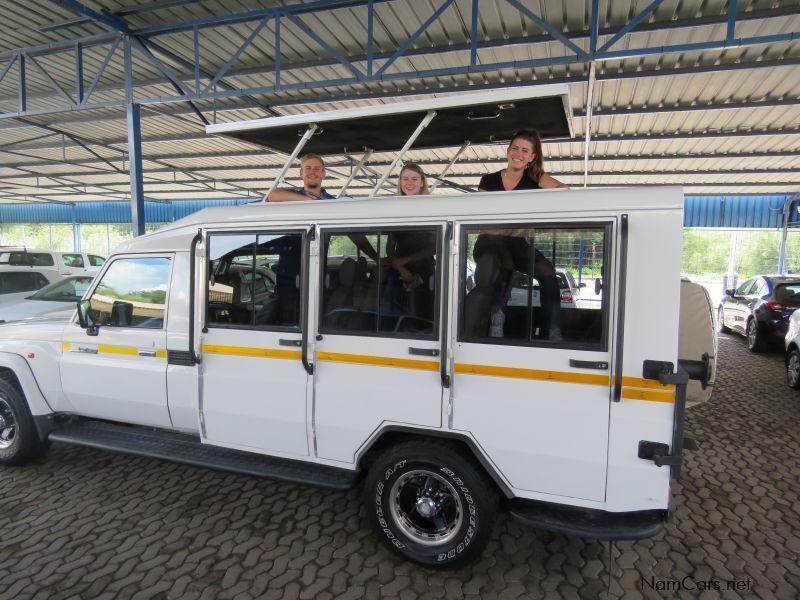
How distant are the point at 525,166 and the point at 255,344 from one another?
233 cm

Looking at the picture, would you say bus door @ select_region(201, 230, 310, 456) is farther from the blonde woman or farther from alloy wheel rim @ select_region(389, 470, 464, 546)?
alloy wheel rim @ select_region(389, 470, 464, 546)

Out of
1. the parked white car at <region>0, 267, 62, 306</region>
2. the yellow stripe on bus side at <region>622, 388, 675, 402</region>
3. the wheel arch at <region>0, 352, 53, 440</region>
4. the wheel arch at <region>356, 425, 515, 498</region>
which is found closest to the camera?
the yellow stripe on bus side at <region>622, 388, 675, 402</region>

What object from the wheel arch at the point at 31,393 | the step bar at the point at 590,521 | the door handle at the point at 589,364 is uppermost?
the door handle at the point at 589,364

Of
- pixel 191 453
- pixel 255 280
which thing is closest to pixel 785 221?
pixel 255 280

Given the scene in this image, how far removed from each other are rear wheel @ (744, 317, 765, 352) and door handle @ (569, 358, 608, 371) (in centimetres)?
893

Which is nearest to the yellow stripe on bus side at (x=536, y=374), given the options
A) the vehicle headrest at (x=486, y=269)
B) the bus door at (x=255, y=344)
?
the vehicle headrest at (x=486, y=269)

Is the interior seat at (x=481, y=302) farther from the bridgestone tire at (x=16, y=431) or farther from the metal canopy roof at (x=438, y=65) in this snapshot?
the bridgestone tire at (x=16, y=431)

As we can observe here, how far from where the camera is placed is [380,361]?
2822 millimetres

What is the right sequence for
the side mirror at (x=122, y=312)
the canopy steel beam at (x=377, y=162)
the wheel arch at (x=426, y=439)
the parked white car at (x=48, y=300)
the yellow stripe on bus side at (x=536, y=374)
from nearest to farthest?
1. the yellow stripe on bus side at (x=536, y=374)
2. the wheel arch at (x=426, y=439)
3. the side mirror at (x=122, y=312)
4. the parked white car at (x=48, y=300)
5. the canopy steel beam at (x=377, y=162)

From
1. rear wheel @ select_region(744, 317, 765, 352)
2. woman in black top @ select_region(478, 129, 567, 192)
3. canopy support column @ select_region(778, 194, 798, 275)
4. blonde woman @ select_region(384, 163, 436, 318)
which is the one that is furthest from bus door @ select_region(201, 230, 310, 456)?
canopy support column @ select_region(778, 194, 798, 275)

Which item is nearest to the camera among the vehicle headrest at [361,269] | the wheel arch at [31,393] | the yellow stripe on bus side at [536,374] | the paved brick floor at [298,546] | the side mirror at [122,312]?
the yellow stripe on bus side at [536,374]

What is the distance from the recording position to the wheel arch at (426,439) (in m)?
2.64

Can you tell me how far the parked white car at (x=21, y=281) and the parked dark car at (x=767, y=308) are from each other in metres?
13.8

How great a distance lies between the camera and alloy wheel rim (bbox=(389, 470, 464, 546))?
2855 millimetres
